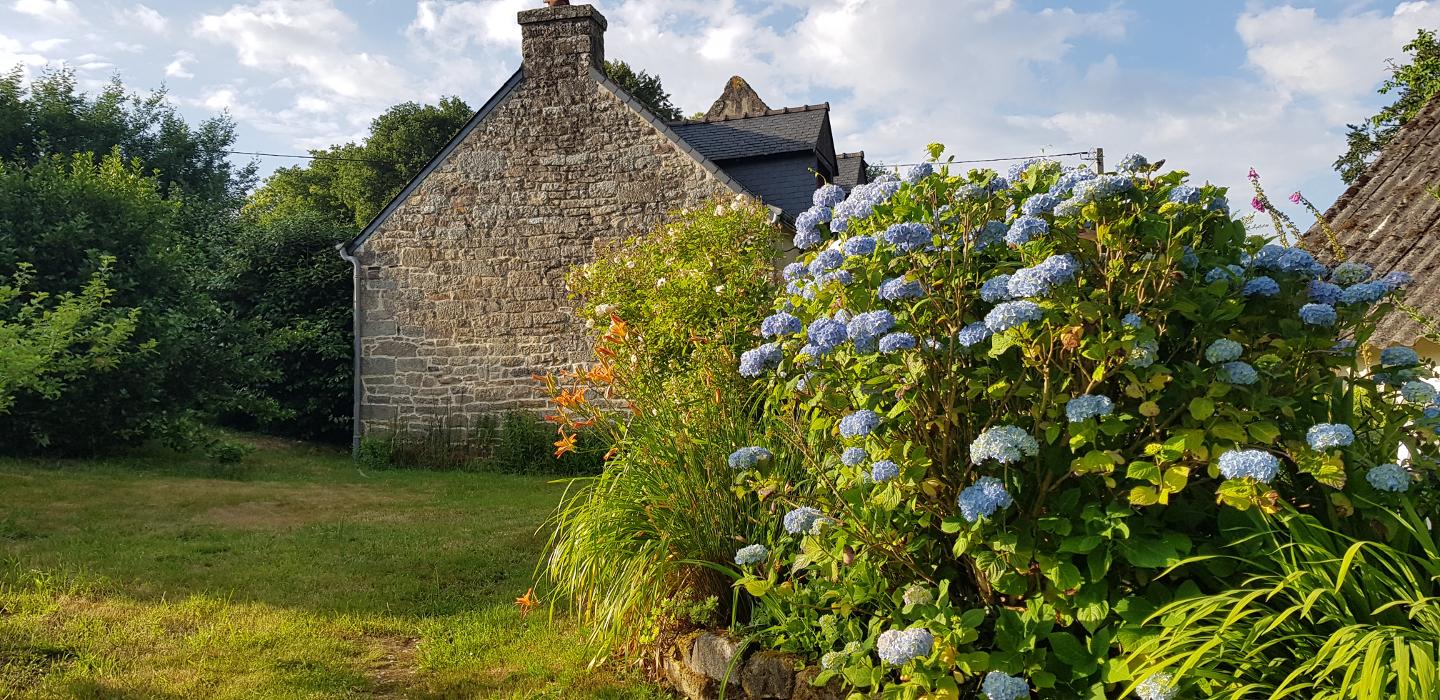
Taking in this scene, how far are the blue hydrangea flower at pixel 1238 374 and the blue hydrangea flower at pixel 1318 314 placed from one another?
296 mm

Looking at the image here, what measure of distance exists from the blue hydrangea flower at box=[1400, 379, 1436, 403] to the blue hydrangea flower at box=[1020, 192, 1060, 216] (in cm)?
127

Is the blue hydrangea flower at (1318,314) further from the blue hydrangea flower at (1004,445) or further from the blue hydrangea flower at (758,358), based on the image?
the blue hydrangea flower at (758,358)

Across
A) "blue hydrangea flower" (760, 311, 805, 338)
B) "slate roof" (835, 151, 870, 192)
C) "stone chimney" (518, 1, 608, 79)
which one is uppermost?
"stone chimney" (518, 1, 608, 79)

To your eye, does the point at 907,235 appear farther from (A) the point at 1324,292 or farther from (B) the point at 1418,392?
(B) the point at 1418,392

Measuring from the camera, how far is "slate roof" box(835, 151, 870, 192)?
15.2 metres

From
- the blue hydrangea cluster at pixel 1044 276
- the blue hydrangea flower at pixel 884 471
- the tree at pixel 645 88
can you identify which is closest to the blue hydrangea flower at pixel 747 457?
the blue hydrangea flower at pixel 884 471

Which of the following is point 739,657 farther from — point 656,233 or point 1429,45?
point 1429,45

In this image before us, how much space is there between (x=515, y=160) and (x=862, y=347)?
10839 millimetres

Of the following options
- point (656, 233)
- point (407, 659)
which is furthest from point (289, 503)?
point (407, 659)

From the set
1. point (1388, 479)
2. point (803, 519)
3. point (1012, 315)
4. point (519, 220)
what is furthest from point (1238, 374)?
point (519, 220)

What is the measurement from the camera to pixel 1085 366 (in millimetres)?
2836

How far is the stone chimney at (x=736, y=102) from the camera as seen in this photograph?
54.2 ft

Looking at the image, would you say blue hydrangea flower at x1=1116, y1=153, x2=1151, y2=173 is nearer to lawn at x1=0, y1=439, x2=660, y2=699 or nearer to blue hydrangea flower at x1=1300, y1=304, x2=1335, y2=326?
blue hydrangea flower at x1=1300, y1=304, x2=1335, y2=326

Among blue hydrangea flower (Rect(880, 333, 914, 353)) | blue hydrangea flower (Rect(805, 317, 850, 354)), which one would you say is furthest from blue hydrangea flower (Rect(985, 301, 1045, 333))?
blue hydrangea flower (Rect(805, 317, 850, 354))
